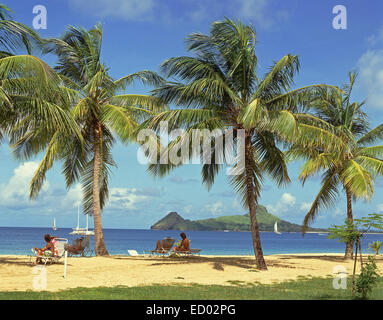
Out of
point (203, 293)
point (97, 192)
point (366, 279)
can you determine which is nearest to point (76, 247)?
point (97, 192)

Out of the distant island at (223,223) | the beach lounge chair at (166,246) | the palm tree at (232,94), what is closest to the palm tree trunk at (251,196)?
the palm tree at (232,94)

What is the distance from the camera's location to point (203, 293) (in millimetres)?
8914

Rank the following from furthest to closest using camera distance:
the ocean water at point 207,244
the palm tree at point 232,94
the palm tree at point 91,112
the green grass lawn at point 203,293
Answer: the ocean water at point 207,244 → the palm tree at point 91,112 → the palm tree at point 232,94 → the green grass lawn at point 203,293

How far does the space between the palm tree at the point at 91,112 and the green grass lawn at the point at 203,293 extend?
7.61 metres

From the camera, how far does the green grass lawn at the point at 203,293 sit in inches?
322

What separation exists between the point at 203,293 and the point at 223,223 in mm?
176117

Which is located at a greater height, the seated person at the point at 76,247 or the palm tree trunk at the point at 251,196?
the palm tree trunk at the point at 251,196

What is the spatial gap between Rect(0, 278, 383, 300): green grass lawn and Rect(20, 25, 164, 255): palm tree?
300 inches

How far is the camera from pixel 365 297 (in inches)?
332

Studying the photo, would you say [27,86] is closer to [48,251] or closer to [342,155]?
[48,251]

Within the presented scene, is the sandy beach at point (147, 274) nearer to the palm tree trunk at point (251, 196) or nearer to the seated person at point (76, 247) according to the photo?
the palm tree trunk at point (251, 196)

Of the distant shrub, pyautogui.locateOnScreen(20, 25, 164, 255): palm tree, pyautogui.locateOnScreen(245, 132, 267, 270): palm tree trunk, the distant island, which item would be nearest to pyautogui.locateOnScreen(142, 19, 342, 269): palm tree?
pyautogui.locateOnScreen(245, 132, 267, 270): palm tree trunk

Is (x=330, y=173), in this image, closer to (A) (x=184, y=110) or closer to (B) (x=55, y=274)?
(A) (x=184, y=110)
